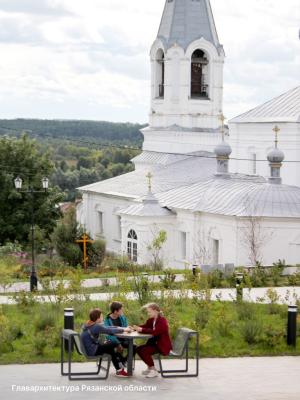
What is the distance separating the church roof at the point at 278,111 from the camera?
127ft

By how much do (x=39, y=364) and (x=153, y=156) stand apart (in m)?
36.1

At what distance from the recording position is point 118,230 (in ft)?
155

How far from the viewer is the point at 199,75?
48188 millimetres

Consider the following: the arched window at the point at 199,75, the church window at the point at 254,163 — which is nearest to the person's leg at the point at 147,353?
the church window at the point at 254,163

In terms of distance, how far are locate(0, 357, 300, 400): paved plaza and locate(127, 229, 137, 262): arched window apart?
2516 cm

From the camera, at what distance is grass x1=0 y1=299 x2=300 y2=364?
14133 mm

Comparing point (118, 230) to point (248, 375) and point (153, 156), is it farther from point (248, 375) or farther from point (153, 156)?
point (248, 375)

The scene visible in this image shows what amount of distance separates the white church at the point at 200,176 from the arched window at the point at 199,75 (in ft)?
0.16

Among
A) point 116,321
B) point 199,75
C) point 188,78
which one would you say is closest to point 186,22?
point 188,78

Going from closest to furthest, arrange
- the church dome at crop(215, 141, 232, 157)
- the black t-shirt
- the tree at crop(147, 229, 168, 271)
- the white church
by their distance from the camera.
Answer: the black t-shirt, the tree at crop(147, 229, 168, 271), the white church, the church dome at crop(215, 141, 232, 157)

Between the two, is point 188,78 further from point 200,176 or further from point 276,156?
point 276,156

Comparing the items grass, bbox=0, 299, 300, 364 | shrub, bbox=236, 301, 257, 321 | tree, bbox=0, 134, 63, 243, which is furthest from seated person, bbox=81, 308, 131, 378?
tree, bbox=0, 134, 63, 243

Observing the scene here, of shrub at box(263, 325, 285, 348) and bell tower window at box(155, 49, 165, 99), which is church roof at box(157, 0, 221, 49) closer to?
bell tower window at box(155, 49, 165, 99)

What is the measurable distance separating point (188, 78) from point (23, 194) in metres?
9.98
